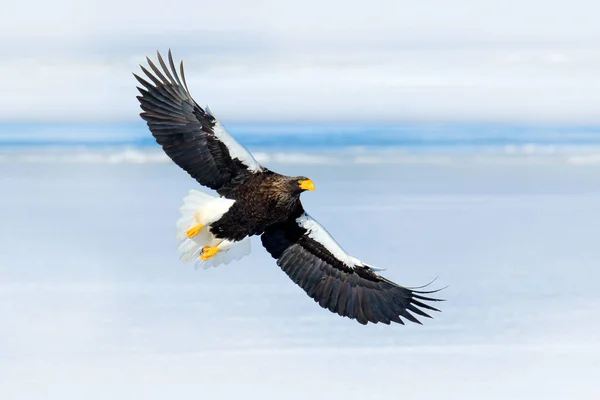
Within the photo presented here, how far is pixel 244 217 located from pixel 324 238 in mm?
634

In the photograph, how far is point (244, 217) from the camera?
7.13 m

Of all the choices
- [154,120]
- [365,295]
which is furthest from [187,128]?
[365,295]

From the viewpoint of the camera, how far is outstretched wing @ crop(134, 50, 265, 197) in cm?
716

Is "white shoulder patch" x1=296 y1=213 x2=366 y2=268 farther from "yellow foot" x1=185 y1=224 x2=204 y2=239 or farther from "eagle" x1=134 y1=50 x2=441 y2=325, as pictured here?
"yellow foot" x1=185 y1=224 x2=204 y2=239

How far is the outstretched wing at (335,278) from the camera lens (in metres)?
7.48

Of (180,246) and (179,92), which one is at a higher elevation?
(179,92)

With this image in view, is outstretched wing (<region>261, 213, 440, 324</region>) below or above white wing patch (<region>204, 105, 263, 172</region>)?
below

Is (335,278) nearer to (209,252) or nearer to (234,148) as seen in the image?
(209,252)

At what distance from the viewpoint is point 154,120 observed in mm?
7219

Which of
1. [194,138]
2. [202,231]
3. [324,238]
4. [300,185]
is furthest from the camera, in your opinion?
[324,238]

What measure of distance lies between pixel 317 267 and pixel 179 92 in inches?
56.0

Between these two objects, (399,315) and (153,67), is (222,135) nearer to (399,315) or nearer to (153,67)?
(153,67)

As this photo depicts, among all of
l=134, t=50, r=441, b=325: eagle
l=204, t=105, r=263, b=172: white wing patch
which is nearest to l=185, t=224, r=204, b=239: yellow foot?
l=134, t=50, r=441, b=325: eagle

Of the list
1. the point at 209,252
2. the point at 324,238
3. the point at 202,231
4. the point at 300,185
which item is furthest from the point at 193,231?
the point at 324,238
